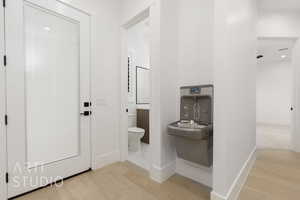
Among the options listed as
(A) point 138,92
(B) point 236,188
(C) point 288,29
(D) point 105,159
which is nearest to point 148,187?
(D) point 105,159

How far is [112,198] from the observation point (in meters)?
1.67

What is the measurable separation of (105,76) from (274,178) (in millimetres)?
3009

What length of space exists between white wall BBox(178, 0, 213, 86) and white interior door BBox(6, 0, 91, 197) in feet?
4.77

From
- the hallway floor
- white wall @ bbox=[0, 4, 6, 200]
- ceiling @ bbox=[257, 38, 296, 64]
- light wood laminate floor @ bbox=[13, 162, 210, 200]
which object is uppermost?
ceiling @ bbox=[257, 38, 296, 64]

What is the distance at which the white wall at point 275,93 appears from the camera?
5918 millimetres

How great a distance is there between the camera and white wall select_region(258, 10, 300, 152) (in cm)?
322

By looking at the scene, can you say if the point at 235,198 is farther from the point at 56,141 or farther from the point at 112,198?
the point at 56,141

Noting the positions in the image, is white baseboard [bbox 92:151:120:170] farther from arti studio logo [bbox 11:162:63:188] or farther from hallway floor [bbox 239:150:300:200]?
hallway floor [bbox 239:150:300:200]

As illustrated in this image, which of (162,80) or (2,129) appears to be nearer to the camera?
(2,129)

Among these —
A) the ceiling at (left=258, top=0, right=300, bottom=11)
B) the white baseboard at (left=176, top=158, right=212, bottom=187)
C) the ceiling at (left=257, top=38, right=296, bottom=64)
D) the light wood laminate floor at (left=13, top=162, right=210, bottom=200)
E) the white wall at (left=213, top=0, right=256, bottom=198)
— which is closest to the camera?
the white wall at (left=213, top=0, right=256, bottom=198)

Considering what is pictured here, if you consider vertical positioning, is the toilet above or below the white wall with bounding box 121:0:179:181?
below

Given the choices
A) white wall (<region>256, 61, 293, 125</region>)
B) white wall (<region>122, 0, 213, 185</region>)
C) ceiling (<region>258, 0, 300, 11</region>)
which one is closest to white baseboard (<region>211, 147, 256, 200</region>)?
white wall (<region>122, 0, 213, 185</region>)

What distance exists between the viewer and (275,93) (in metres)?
6.14

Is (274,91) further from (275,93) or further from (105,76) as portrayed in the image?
(105,76)
